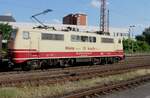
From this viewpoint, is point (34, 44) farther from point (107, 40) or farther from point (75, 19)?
point (75, 19)

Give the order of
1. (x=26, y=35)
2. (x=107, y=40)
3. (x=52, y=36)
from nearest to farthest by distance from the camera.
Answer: (x=26, y=35)
(x=52, y=36)
(x=107, y=40)

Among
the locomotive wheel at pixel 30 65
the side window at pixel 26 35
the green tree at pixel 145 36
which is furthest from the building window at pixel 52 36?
the green tree at pixel 145 36

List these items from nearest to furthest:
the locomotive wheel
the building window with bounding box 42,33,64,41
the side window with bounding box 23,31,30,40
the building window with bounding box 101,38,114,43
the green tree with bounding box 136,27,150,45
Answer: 1. the side window with bounding box 23,31,30,40
2. the locomotive wheel
3. the building window with bounding box 42,33,64,41
4. the building window with bounding box 101,38,114,43
5. the green tree with bounding box 136,27,150,45

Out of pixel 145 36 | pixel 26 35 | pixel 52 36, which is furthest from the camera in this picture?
pixel 145 36

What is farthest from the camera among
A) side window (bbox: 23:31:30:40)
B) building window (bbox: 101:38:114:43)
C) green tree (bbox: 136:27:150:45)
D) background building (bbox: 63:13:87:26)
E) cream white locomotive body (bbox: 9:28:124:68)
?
background building (bbox: 63:13:87:26)

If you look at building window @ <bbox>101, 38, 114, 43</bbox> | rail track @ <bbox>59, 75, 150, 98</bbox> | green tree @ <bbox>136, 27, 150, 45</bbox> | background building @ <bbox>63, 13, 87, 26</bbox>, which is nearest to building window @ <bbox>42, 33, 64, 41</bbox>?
building window @ <bbox>101, 38, 114, 43</bbox>

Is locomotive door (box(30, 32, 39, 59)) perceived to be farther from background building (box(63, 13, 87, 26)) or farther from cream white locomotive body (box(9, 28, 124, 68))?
background building (box(63, 13, 87, 26))

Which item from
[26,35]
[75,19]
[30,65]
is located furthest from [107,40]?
[75,19]

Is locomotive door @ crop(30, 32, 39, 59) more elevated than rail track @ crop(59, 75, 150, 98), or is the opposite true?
locomotive door @ crop(30, 32, 39, 59)

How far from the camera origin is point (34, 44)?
26562 mm

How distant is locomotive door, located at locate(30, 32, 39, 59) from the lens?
86.3 ft

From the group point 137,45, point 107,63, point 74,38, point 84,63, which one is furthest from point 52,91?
point 137,45

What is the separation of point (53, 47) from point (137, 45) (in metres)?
67.8

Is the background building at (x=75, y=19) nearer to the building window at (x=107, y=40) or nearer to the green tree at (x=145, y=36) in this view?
the green tree at (x=145, y=36)
